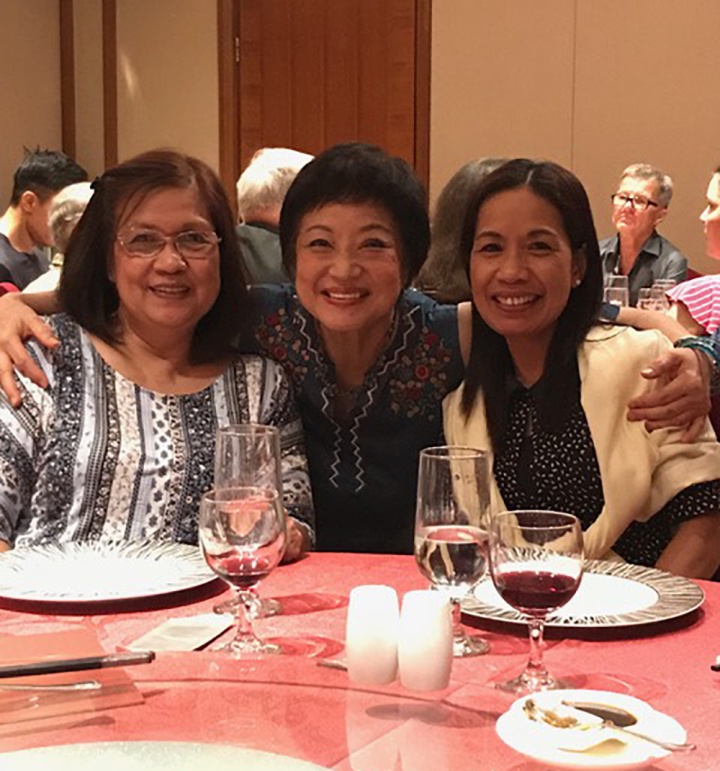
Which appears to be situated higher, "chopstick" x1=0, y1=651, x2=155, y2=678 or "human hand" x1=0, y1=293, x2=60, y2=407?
"human hand" x1=0, y1=293, x2=60, y2=407

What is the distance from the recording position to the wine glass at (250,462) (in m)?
1.57

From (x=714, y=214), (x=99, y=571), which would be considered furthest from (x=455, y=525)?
(x=714, y=214)

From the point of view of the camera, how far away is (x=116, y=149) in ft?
27.7

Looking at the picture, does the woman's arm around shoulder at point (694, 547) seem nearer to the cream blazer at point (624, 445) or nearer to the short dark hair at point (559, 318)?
the cream blazer at point (624, 445)

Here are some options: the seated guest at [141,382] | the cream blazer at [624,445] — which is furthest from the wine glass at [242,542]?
the cream blazer at [624,445]

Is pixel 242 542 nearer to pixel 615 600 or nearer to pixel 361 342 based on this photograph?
pixel 615 600

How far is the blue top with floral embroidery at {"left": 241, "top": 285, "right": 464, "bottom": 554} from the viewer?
92.4 inches

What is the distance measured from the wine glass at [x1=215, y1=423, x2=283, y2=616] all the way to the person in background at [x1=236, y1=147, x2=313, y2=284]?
2475 mm

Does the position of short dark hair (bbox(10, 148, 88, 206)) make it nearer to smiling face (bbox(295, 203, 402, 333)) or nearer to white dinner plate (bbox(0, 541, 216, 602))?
smiling face (bbox(295, 203, 402, 333))

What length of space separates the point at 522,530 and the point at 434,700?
0.26 meters

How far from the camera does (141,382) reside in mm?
2266

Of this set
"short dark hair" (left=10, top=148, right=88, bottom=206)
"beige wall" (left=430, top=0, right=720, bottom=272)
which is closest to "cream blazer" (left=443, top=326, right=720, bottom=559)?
"short dark hair" (left=10, top=148, right=88, bottom=206)

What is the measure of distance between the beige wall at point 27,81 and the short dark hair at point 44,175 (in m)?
1.40

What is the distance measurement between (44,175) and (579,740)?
6191 mm
